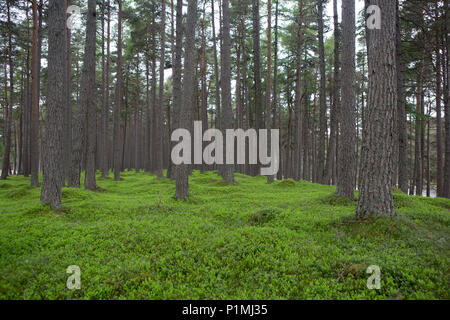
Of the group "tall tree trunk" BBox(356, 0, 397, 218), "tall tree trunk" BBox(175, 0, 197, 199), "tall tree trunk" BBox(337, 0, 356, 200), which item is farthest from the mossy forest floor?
"tall tree trunk" BBox(175, 0, 197, 199)

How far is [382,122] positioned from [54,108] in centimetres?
871

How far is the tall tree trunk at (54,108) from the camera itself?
682 centimetres

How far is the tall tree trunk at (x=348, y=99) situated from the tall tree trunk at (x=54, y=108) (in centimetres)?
897

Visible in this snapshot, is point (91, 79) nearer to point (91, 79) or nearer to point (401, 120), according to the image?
point (91, 79)

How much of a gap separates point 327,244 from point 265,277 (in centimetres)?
177

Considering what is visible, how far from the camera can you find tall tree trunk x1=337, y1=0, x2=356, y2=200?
798 centimetres

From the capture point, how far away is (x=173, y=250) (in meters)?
4.47

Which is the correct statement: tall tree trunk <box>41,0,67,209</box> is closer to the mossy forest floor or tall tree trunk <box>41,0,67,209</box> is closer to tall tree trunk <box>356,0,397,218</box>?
the mossy forest floor

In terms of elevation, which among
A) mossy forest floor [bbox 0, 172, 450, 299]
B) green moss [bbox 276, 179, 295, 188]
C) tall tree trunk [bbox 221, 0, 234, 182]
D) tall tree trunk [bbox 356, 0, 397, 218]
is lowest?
mossy forest floor [bbox 0, 172, 450, 299]

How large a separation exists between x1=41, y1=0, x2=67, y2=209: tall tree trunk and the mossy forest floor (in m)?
0.58

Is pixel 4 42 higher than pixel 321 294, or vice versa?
pixel 4 42

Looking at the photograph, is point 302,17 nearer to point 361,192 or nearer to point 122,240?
point 361,192

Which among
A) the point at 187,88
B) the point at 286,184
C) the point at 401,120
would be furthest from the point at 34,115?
the point at 401,120
